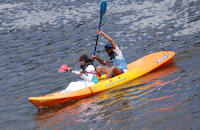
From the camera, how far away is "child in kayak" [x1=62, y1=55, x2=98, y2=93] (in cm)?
759

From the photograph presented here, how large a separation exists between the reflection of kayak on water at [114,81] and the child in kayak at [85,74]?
21cm

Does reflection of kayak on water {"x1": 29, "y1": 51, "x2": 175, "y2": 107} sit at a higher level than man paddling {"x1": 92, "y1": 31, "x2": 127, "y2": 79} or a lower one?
lower

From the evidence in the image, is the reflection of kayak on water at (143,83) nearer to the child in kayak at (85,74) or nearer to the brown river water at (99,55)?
the brown river water at (99,55)

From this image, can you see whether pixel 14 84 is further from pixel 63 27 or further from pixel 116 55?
pixel 63 27

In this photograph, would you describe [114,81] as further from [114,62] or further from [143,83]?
[143,83]

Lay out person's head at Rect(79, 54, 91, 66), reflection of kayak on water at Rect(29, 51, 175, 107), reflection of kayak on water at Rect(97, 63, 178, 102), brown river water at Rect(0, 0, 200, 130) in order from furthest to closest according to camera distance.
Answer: person's head at Rect(79, 54, 91, 66), reflection of kayak on water at Rect(97, 63, 178, 102), reflection of kayak on water at Rect(29, 51, 175, 107), brown river water at Rect(0, 0, 200, 130)

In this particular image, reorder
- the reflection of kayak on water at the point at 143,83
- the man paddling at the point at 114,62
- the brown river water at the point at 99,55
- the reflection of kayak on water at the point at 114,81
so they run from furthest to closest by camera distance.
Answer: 1. the man paddling at the point at 114,62
2. the reflection of kayak on water at the point at 143,83
3. the reflection of kayak on water at the point at 114,81
4. the brown river water at the point at 99,55

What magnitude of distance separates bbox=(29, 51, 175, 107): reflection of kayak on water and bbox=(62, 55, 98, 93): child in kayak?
207 mm

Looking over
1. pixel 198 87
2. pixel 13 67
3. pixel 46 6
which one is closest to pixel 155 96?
pixel 198 87

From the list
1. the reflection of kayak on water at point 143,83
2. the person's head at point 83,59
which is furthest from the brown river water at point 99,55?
the person's head at point 83,59

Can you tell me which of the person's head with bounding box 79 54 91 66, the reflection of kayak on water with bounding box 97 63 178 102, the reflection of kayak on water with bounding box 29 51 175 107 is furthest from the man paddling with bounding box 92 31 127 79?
the person's head with bounding box 79 54 91 66

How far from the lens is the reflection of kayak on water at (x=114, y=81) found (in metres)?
7.16

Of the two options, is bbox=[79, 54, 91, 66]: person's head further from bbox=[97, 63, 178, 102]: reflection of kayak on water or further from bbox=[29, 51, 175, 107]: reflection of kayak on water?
bbox=[97, 63, 178, 102]: reflection of kayak on water

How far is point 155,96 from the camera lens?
6520mm
